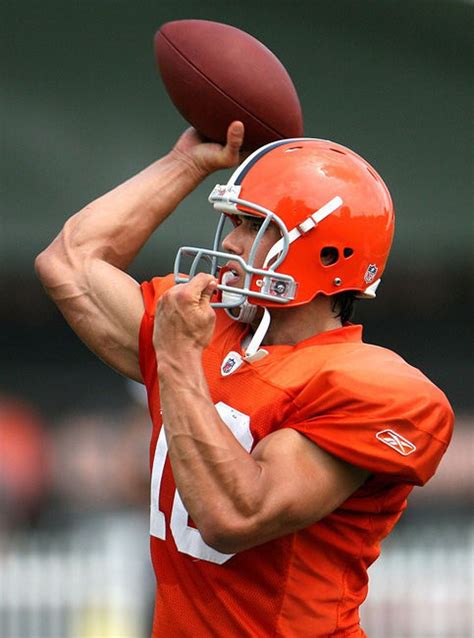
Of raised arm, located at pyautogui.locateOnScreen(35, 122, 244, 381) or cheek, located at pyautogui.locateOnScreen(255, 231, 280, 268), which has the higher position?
cheek, located at pyautogui.locateOnScreen(255, 231, 280, 268)

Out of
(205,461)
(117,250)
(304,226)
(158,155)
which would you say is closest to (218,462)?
(205,461)

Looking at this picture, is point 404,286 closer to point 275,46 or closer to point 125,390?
point 275,46

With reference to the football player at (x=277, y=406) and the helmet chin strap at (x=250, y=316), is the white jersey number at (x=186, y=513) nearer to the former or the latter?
the football player at (x=277, y=406)

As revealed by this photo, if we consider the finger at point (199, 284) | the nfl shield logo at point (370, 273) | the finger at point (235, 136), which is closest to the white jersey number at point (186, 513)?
the finger at point (199, 284)

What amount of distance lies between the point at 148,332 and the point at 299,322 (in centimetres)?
39

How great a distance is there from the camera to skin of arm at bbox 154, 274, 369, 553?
266 cm

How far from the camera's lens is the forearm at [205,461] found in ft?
8.71

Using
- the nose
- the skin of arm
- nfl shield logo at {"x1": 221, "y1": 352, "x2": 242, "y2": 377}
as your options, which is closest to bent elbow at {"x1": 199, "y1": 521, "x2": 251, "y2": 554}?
the skin of arm

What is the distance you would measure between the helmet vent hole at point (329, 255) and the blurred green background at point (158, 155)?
204 inches

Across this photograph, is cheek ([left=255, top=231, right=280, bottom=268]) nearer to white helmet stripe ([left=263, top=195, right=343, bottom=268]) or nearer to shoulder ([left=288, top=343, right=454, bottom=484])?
white helmet stripe ([left=263, top=195, right=343, bottom=268])

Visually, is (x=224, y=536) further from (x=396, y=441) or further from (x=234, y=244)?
(x=234, y=244)

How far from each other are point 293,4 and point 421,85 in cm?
145

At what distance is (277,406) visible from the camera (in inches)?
114

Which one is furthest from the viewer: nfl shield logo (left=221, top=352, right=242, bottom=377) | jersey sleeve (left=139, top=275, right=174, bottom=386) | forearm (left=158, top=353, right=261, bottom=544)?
jersey sleeve (left=139, top=275, right=174, bottom=386)
